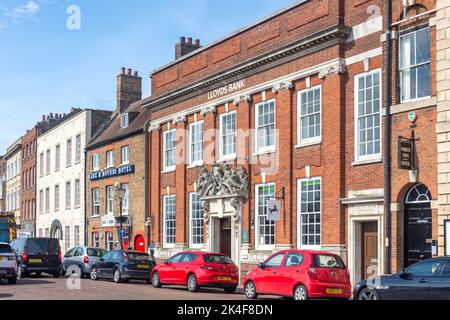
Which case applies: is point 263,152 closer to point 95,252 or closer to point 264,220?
point 264,220

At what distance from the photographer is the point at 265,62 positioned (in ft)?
87.9

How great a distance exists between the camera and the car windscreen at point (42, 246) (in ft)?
94.6

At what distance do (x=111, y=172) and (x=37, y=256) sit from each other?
12.2m

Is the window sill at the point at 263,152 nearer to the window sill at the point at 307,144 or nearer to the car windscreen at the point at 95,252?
the window sill at the point at 307,144

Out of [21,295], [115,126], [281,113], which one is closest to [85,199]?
[115,126]

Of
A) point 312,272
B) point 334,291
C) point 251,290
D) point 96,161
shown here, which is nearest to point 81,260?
point 251,290

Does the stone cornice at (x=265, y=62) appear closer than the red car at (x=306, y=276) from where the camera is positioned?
No

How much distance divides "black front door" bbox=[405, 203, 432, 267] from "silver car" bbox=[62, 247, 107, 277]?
1466 centimetres

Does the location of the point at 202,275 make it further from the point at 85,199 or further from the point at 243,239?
the point at 85,199

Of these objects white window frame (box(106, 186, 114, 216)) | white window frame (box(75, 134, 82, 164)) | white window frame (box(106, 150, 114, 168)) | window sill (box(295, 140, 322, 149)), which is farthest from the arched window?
white window frame (box(75, 134, 82, 164))

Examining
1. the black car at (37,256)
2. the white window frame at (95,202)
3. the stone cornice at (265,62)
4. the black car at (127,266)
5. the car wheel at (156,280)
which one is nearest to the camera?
the stone cornice at (265,62)

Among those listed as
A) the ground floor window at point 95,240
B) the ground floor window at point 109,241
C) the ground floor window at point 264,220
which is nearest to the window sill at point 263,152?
the ground floor window at point 264,220

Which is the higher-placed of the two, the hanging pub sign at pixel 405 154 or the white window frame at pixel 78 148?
the white window frame at pixel 78 148

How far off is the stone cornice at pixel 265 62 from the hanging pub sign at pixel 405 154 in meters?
5.01
